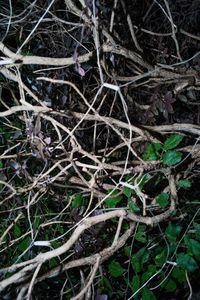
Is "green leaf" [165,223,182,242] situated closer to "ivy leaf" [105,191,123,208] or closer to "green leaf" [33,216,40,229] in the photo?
"ivy leaf" [105,191,123,208]

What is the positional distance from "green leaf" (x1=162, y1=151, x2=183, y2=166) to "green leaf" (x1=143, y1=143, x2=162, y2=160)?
3cm

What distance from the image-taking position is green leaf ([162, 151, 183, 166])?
100cm

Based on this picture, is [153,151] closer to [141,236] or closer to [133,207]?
[133,207]

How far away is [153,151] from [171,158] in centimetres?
7

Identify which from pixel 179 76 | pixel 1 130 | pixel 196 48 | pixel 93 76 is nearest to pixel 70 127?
pixel 93 76

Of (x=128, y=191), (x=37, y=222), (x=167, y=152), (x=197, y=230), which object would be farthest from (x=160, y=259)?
(x=37, y=222)

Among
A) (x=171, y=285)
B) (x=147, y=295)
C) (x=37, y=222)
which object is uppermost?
(x=37, y=222)

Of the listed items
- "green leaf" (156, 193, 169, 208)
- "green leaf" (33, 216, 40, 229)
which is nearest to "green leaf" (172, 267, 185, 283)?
"green leaf" (156, 193, 169, 208)

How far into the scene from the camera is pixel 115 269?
112 cm

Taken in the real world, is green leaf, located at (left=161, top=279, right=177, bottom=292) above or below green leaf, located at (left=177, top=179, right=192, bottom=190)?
below

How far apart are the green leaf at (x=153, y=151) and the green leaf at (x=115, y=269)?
426 millimetres

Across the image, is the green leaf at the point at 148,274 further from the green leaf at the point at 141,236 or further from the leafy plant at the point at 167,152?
the leafy plant at the point at 167,152

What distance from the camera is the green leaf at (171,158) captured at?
1.00 meters

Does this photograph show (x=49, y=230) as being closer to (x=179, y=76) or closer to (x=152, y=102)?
(x=152, y=102)
